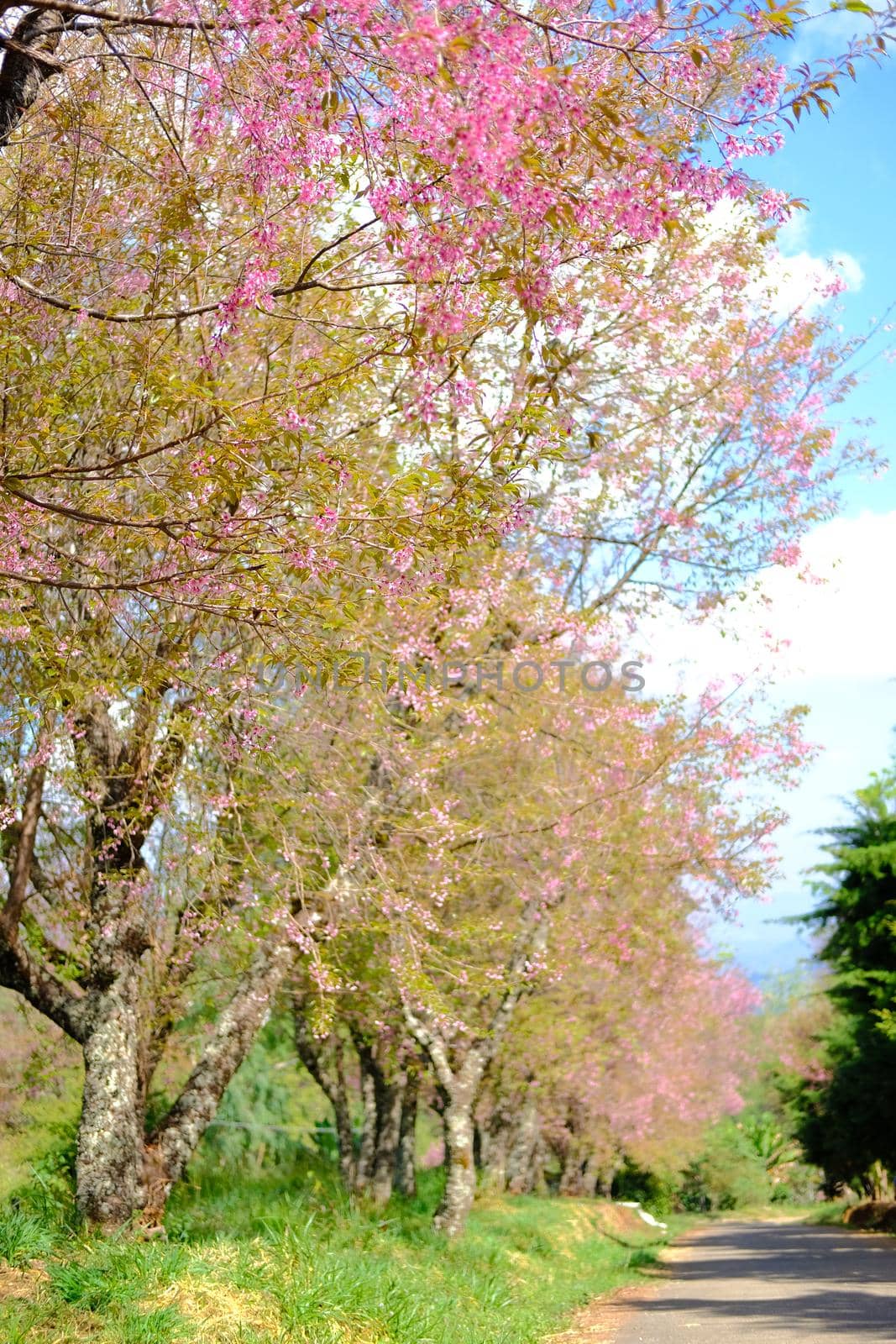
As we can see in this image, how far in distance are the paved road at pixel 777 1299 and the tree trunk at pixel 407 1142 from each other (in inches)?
193

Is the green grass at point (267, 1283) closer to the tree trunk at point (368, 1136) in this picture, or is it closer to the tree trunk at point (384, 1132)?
the tree trunk at point (384, 1132)

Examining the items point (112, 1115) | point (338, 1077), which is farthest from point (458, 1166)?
point (338, 1077)

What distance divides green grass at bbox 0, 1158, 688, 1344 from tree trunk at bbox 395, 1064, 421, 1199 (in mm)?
5943

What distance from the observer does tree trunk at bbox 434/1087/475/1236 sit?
15602 mm

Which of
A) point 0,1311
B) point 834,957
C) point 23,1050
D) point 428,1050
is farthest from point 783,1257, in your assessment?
point 0,1311

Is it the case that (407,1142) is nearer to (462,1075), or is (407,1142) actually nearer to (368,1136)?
(368,1136)

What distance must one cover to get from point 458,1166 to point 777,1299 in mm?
4208

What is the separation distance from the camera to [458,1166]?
625 inches

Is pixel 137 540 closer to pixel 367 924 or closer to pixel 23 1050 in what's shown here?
pixel 367 924

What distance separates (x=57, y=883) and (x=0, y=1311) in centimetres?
487

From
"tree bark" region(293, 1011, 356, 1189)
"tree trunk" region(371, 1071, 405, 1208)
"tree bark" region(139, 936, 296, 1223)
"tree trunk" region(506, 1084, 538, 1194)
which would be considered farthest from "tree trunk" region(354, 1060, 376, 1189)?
"tree bark" region(139, 936, 296, 1223)

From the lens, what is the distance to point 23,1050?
56.4 feet

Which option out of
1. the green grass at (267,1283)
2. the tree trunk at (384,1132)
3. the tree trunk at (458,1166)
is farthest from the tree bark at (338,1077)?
the green grass at (267,1283)

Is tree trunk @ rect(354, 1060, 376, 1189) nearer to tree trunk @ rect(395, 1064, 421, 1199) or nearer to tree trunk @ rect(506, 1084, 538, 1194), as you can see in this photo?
tree trunk @ rect(395, 1064, 421, 1199)
